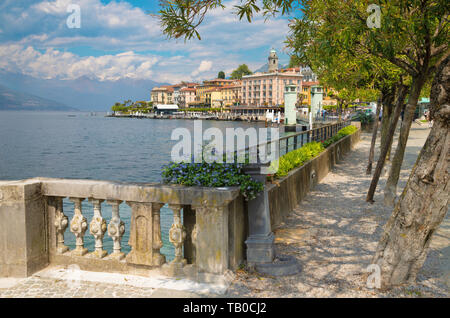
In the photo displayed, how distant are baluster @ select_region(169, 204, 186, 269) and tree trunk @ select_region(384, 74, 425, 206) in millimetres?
5798

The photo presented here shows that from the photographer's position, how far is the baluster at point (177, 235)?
456cm

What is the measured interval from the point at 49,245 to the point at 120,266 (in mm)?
954

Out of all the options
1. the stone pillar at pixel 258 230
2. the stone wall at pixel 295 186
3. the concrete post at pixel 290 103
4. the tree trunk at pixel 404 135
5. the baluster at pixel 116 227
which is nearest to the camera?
the baluster at pixel 116 227

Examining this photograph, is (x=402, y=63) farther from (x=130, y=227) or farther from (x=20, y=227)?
(x=20, y=227)

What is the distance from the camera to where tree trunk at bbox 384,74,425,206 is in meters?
7.91

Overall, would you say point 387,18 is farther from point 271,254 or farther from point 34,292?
point 34,292

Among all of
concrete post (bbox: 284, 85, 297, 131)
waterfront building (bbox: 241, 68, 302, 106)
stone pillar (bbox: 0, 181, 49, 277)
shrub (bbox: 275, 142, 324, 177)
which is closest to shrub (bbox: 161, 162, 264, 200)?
stone pillar (bbox: 0, 181, 49, 277)

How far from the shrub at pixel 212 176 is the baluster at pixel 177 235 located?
0.35 metres

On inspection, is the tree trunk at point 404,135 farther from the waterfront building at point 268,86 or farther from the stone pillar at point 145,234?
the waterfront building at point 268,86

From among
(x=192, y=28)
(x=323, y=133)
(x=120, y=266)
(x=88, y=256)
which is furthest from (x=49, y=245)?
(x=323, y=133)

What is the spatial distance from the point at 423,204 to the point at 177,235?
2760mm

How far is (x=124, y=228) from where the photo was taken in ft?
15.3

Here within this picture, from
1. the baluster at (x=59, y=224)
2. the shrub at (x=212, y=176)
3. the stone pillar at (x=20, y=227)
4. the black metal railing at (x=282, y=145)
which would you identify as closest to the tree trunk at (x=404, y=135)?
the black metal railing at (x=282, y=145)
